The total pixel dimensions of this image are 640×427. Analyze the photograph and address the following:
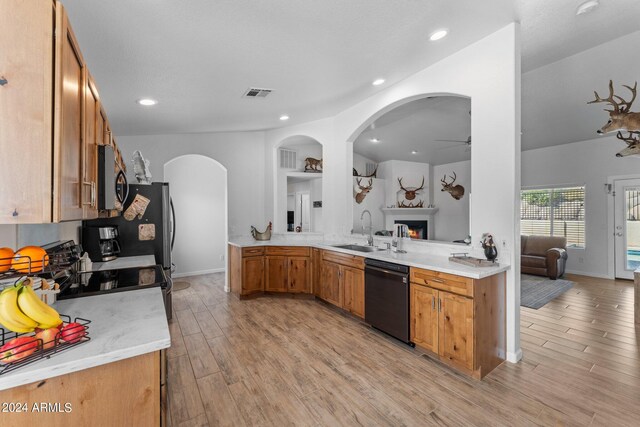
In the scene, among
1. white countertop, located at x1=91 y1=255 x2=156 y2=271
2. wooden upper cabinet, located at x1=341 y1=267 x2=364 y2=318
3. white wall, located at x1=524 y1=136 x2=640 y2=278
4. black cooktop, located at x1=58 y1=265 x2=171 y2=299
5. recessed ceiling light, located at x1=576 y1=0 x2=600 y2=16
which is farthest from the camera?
white wall, located at x1=524 y1=136 x2=640 y2=278

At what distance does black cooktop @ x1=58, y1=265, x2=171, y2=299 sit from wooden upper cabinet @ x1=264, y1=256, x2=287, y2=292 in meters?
2.11

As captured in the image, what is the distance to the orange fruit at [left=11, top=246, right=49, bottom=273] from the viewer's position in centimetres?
123

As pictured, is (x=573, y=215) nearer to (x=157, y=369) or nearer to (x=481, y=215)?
(x=481, y=215)

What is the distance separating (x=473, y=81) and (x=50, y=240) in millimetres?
3856

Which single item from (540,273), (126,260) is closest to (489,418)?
(126,260)

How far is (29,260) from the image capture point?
1259mm

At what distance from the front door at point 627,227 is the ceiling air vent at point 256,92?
6.82 meters

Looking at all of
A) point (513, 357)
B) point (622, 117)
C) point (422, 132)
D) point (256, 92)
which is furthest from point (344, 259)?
point (422, 132)

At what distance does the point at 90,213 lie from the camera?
1494 millimetres

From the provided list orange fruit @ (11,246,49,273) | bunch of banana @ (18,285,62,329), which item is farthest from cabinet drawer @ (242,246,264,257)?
bunch of banana @ (18,285,62,329)

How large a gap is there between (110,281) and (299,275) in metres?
2.68

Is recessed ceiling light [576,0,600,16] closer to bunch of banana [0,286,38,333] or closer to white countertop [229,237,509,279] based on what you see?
white countertop [229,237,509,279]

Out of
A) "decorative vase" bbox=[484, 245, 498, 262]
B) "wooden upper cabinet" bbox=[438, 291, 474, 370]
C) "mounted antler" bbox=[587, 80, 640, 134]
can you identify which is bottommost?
"wooden upper cabinet" bbox=[438, 291, 474, 370]

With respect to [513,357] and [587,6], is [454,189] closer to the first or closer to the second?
[587,6]
